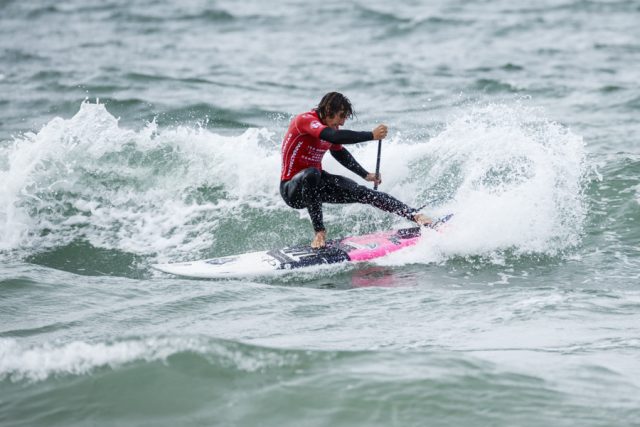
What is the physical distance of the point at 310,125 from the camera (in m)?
7.87

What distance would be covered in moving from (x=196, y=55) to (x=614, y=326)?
615 inches

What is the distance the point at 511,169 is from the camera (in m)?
9.67

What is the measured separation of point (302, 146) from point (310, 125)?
0.35 m

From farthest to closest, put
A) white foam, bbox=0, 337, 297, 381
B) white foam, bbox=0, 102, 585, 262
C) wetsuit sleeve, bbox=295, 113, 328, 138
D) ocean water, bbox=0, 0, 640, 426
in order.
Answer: white foam, bbox=0, 102, 585, 262
wetsuit sleeve, bbox=295, 113, 328, 138
white foam, bbox=0, 337, 297, 381
ocean water, bbox=0, 0, 640, 426

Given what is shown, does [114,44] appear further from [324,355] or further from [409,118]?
[324,355]

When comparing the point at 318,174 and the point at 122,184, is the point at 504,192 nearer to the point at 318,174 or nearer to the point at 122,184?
the point at 318,174

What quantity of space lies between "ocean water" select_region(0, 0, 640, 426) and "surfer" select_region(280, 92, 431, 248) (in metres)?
0.59

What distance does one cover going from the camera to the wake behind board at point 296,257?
7922 mm

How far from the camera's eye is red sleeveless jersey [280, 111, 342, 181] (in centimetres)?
795

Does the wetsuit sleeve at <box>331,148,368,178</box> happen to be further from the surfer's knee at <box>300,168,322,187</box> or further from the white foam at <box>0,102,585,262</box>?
the white foam at <box>0,102,585,262</box>

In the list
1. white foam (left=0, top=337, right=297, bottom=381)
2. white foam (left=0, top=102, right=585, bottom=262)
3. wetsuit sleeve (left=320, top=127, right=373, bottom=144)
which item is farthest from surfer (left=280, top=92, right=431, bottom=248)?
white foam (left=0, top=337, right=297, bottom=381)

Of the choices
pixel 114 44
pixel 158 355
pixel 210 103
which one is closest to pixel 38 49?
pixel 114 44

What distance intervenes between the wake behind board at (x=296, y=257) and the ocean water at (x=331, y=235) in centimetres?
17

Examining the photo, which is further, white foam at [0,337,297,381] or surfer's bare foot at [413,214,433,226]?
surfer's bare foot at [413,214,433,226]
